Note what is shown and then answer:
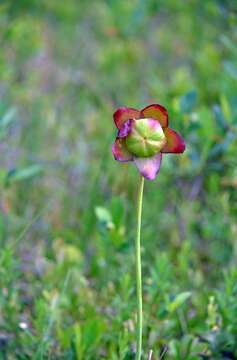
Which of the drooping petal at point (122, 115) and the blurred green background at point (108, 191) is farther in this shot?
the blurred green background at point (108, 191)

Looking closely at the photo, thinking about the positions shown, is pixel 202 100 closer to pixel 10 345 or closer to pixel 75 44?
pixel 75 44

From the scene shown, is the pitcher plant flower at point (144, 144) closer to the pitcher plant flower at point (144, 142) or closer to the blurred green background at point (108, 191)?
the pitcher plant flower at point (144, 142)

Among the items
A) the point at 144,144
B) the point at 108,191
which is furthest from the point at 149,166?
the point at 108,191

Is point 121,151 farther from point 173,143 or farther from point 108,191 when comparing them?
point 108,191

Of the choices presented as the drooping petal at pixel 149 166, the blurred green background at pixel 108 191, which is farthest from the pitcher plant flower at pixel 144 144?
the blurred green background at pixel 108 191

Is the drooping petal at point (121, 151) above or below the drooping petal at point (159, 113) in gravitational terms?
below

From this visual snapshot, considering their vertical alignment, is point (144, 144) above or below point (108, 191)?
above

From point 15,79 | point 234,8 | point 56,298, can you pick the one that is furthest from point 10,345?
point 15,79
